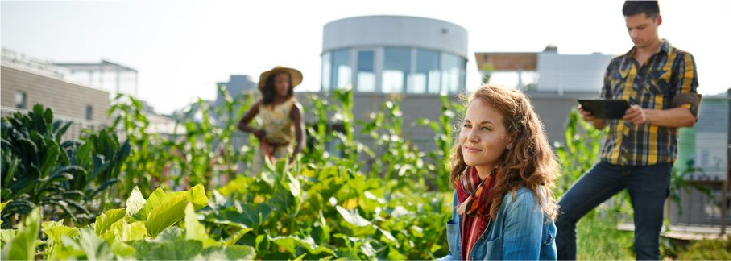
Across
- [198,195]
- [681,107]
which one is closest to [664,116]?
[681,107]

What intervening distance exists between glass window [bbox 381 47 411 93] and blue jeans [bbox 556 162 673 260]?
543 inches

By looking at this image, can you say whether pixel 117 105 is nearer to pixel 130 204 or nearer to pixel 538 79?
pixel 130 204

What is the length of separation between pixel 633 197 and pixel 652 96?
0.45 meters

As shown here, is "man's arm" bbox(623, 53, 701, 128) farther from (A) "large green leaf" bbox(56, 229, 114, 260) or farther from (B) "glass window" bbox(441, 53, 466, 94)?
(B) "glass window" bbox(441, 53, 466, 94)

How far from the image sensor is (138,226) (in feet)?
2.65

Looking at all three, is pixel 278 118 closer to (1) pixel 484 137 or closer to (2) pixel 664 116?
(2) pixel 664 116

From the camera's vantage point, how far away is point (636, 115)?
8.54ft

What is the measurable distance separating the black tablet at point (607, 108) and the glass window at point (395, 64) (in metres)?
13.9

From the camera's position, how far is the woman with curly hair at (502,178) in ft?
4.62

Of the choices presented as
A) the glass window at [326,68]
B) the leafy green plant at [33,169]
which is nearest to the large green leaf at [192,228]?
the leafy green plant at [33,169]

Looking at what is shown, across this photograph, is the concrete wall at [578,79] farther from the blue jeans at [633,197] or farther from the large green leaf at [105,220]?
the large green leaf at [105,220]

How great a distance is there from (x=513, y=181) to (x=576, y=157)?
16.5 ft

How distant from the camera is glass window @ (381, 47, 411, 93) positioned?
16.7 metres

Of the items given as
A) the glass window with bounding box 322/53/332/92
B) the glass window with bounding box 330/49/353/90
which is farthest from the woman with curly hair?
the glass window with bounding box 322/53/332/92
